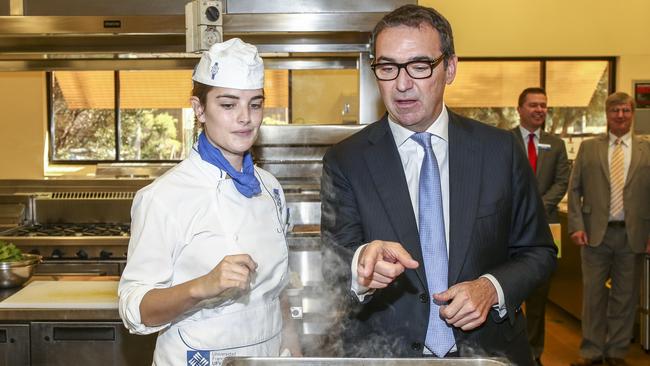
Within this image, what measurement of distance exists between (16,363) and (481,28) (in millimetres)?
6418

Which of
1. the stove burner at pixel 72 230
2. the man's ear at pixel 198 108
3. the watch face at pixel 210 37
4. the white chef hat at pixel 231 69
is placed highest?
the watch face at pixel 210 37

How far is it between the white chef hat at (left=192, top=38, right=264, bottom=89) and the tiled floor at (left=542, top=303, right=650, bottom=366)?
162 inches

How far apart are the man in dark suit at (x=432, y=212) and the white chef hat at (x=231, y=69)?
0.34 metres

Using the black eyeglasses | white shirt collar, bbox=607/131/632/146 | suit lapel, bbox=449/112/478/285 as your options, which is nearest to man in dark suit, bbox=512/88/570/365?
white shirt collar, bbox=607/131/632/146

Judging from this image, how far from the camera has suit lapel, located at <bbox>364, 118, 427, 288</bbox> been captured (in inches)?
75.6


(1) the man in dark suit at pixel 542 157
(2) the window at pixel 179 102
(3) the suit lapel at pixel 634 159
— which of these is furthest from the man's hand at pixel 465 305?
(2) the window at pixel 179 102

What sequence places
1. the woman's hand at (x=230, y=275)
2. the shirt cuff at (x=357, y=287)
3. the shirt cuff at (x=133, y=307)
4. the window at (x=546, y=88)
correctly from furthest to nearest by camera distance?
the window at (x=546, y=88), the shirt cuff at (x=357, y=287), the shirt cuff at (x=133, y=307), the woman's hand at (x=230, y=275)

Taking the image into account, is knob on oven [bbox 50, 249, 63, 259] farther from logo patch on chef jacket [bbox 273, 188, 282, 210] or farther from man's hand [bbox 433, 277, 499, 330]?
man's hand [bbox 433, 277, 499, 330]

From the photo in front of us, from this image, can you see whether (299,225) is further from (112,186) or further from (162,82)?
(162,82)

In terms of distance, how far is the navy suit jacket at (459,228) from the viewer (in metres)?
1.91

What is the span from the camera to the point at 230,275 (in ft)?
4.98

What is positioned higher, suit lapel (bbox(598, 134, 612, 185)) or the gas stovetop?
suit lapel (bbox(598, 134, 612, 185))

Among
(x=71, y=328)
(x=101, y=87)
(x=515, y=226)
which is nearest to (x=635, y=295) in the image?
(x=515, y=226)

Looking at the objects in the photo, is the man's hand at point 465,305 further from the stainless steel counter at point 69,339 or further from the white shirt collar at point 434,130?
the stainless steel counter at point 69,339
